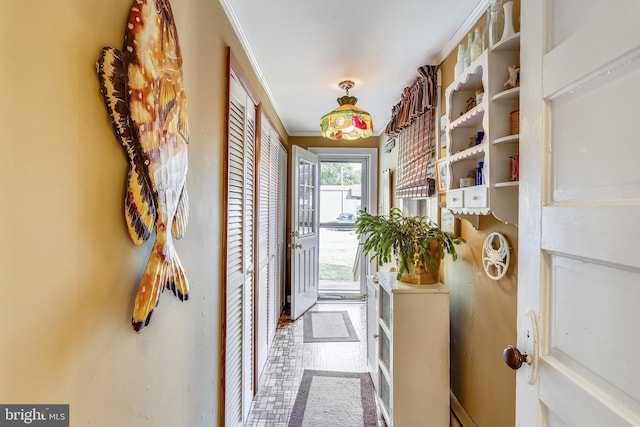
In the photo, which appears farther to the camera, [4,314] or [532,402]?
[532,402]

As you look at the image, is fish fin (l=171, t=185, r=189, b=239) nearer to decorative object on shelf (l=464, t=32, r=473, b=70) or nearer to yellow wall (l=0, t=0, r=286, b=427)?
yellow wall (l=0, t=0, r=286, b=427)

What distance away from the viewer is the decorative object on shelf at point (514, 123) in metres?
1.13

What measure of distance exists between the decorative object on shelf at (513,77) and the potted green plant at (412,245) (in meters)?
0.84

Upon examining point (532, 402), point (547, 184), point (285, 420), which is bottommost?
point (285, 420)

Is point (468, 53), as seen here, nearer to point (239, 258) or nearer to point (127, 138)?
point (127, 138)

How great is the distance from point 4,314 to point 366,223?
64.4 inches

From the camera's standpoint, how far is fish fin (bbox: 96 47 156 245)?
0.62 metres

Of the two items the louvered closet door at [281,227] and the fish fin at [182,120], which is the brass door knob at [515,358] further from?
the louvered closet door at [281,227]

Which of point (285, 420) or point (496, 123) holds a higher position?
point (496, 123)

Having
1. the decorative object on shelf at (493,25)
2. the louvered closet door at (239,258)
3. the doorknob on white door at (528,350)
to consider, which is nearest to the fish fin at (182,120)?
the louvered closet door at (239,258)

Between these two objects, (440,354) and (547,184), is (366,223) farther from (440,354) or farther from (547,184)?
(547,184)

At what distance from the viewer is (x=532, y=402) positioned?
752 mm

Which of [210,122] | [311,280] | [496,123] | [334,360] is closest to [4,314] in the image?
[210,122]

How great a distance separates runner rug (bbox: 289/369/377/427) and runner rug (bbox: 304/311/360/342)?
0.62 meters
